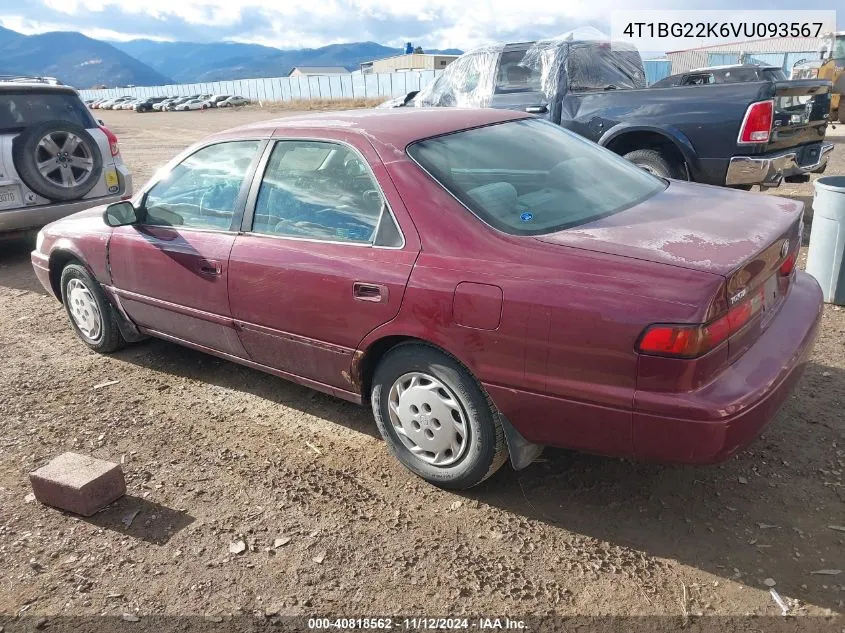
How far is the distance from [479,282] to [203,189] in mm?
1994

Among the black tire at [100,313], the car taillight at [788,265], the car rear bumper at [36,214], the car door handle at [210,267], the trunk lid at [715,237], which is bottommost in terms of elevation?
the black tire at [100,313]

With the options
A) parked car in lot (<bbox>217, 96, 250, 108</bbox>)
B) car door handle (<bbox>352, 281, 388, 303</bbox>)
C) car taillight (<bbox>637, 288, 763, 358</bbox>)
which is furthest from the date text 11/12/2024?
parked car in lot (<bbox>217, 96, 250, 108</bbox>)

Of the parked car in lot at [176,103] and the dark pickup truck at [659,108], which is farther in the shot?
the parked car in lot at [176,103]

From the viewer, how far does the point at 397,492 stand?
10.1ft

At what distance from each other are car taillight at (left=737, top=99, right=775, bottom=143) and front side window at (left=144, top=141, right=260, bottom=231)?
15.6 ft

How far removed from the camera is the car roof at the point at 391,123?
3.13m

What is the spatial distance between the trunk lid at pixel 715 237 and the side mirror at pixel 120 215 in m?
2.56

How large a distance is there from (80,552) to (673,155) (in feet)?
20.7

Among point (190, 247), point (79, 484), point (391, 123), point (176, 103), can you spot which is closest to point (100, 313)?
point (190, 247)

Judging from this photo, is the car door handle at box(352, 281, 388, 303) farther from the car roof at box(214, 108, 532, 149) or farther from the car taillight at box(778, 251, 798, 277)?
the car taillight at box(778, 251, 798, 277)

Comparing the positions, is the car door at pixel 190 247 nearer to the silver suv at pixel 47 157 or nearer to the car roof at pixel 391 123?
the car roof at pixel 391 123

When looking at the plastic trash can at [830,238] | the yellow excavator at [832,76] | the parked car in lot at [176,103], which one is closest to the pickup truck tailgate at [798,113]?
the plastic trash can at [830,238]

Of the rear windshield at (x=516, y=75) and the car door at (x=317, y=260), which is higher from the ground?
the rear windshield at (x=516, y=75)

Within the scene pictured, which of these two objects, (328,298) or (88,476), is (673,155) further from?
(88,476)
